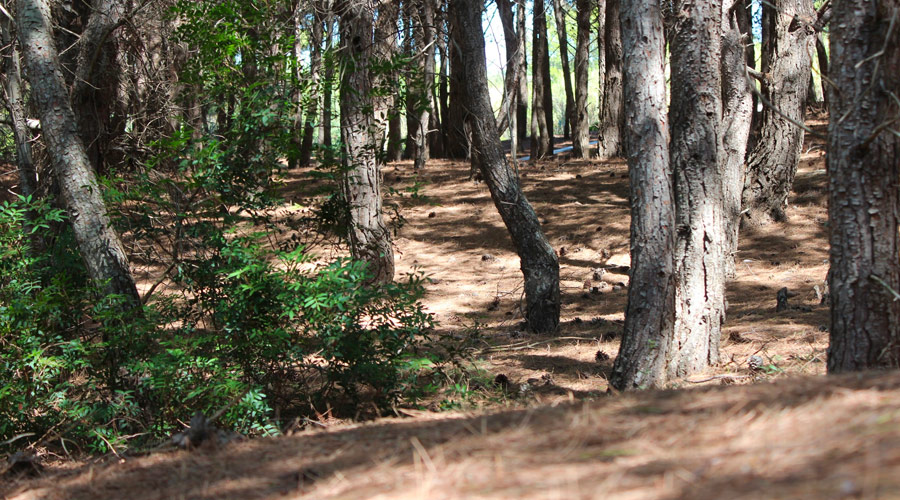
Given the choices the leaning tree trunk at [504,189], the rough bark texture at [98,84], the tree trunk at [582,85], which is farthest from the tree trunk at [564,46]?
the rough bark texture at [98,84]

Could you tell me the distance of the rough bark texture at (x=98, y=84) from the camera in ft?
24.8

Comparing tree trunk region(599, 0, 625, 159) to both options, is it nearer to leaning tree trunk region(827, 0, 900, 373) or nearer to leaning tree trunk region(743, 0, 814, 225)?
leaning tree trunk region(743, 0, 814, 225)

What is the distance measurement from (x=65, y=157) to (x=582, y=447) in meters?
5.72

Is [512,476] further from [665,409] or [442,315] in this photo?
[442,315]

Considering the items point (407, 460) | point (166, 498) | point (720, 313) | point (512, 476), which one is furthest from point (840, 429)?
point (720, 313)

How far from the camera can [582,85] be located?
58.1 ft

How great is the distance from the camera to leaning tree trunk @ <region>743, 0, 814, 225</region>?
37.4ft

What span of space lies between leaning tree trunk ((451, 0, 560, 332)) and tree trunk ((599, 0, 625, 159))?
8.29 meters

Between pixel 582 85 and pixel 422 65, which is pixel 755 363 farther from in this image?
pixel 422 65

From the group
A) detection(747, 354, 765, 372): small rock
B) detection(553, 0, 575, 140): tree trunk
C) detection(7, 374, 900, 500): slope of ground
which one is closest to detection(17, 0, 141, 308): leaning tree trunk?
detection(7, 374, 900, 500): slope of ground

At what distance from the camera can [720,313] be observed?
6281 millimetres

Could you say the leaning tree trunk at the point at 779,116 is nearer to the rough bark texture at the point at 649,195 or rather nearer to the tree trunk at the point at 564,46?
the rough bark texture at the point at 649,195

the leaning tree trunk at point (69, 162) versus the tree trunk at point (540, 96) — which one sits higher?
the tree trunk at point (540, 96)

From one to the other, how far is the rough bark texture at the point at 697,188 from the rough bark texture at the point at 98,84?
5.64 metres
